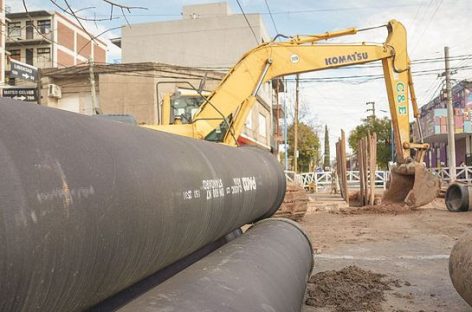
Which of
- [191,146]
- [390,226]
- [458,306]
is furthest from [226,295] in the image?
[390,226]

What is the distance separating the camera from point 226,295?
2.34 meters

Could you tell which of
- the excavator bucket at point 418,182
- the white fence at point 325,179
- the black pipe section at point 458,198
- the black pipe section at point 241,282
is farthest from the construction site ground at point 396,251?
the white fence at point 325,179

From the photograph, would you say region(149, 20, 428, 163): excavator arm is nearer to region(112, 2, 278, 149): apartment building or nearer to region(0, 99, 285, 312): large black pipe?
region(0, 99, 285, 312): large black pipe

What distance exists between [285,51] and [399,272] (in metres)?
6.05

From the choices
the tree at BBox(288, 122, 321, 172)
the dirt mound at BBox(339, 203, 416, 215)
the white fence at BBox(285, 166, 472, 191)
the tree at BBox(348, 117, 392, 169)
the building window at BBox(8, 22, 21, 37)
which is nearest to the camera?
the building window at BBox(8, 22, 21, 37)

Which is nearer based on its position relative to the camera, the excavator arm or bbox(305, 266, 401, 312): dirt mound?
bbox(305, 266, 401, 312): dirt mound

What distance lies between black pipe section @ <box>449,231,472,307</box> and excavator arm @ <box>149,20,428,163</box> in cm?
451

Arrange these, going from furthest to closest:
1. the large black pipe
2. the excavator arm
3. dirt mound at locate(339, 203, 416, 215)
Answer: dirt mound at locate(339, 203, 416, 215) → the excavator arm → the large black pipe

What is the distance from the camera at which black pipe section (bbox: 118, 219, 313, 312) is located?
7.29 ft

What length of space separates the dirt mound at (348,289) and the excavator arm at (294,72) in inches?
128

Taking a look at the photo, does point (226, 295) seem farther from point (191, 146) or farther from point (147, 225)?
point (191, 146)

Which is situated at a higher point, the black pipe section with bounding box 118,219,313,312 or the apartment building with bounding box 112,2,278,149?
the apartment building with bounding box 112,2,278,149

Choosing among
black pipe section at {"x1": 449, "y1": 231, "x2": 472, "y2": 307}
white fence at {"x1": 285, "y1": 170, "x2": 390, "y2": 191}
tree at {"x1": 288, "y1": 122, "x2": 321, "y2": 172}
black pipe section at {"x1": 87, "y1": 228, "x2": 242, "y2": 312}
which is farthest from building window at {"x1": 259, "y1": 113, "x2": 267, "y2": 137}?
black pipe section at {"x1": 87, "y1": 228, "x2": 242, "y2": 312}

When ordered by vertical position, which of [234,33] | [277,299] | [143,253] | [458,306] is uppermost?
[234,33]
